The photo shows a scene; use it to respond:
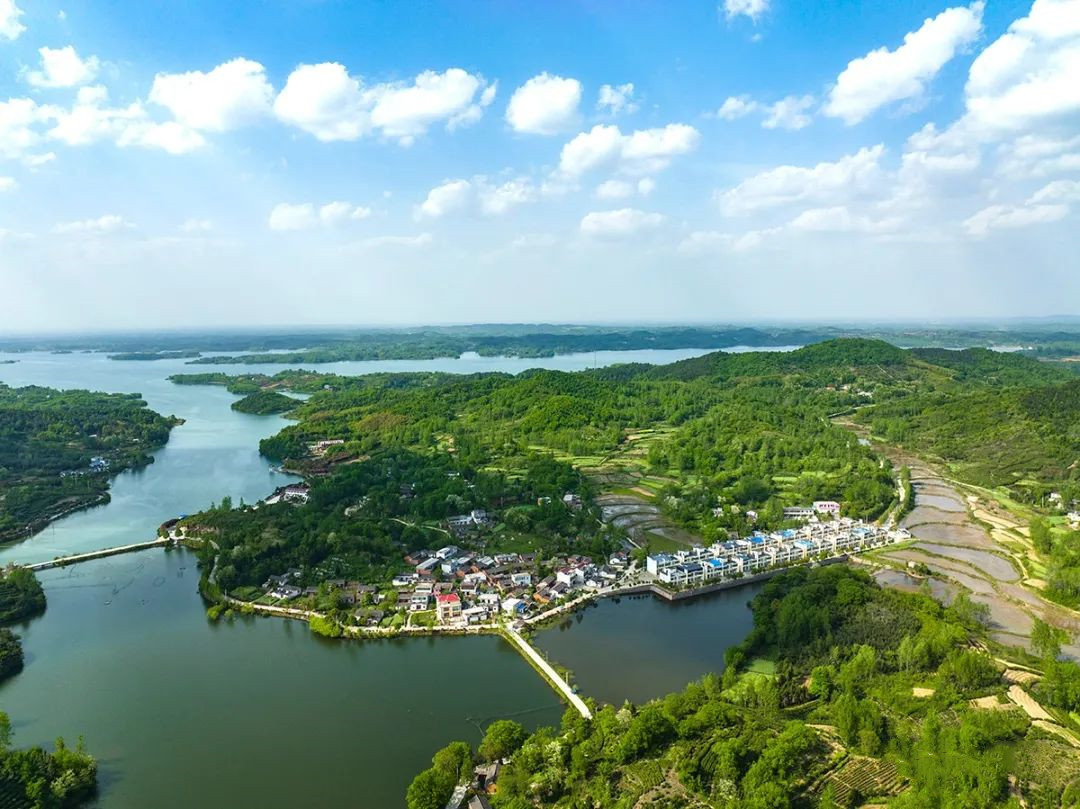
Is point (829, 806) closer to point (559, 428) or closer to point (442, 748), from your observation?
point (442, 748)

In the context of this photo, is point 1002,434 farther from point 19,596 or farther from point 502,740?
point 19,596

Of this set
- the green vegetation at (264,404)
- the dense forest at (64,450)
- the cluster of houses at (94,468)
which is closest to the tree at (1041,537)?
the dense forest at (64,450)

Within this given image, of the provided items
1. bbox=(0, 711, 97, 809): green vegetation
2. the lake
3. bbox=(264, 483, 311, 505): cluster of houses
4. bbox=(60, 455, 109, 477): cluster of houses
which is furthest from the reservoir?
bbox=(60, 455, 109, 477): cluster of houses

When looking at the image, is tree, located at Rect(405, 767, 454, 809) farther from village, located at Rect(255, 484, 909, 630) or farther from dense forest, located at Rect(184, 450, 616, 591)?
dense forest, located at Rect(184, 450, 616, 591)

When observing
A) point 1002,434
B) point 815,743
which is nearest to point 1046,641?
point 815,743

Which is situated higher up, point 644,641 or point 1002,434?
point 1002,434

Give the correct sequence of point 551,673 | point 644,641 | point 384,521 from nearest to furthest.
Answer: point 551,673 < point 644,641 < point 384,521
